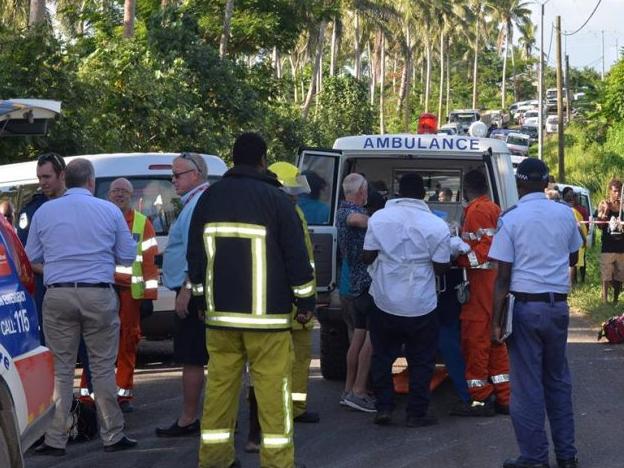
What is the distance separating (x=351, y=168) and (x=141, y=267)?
9.43ft

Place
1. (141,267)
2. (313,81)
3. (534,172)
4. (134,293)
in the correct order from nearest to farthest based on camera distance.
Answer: (534,172) < (134,293) < (141,267) < (313,81)

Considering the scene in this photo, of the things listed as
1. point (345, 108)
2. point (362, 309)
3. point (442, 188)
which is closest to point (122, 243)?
point (362, 309)

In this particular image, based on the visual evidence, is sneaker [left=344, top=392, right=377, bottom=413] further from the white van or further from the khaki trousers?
the white van

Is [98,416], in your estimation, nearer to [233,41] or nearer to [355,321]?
[355,321]

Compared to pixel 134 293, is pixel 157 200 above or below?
above

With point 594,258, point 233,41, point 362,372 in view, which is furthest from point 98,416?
point 233,41

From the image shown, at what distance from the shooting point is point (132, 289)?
33.0 ft

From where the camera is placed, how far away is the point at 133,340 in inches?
407

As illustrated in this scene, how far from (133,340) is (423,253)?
2377 mm

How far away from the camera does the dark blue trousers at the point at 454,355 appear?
10.4m

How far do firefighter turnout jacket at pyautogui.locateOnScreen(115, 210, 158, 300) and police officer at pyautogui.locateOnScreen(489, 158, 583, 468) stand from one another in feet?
9.73

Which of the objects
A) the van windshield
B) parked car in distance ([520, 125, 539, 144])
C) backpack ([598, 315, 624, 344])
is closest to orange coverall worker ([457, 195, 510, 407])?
the van windshield

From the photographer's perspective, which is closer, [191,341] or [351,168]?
[191,341]

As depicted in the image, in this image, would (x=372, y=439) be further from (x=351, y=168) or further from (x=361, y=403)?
(x=351, y=168)
